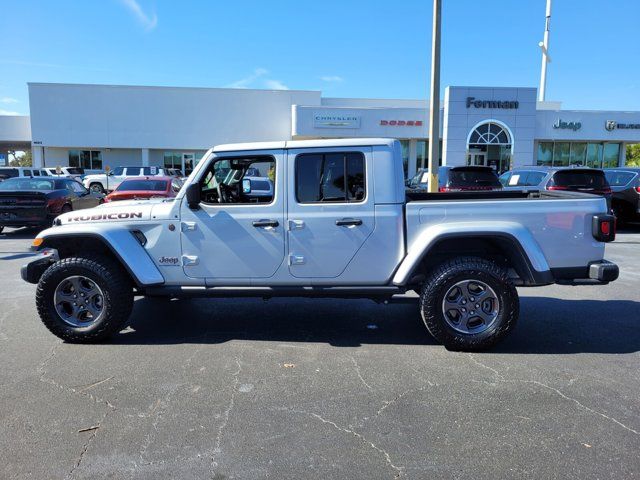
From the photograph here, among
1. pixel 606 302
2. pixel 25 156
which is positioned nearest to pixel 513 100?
pixel 606 302

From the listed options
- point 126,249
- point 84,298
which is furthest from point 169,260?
point 84,298

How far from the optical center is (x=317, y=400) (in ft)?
11.9

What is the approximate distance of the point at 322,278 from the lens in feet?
15.3

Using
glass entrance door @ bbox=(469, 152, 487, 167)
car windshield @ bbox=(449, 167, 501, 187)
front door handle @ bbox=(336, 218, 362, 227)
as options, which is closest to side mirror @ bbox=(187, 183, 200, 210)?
front door handle @ bbox=(336, 218, 362, 227)

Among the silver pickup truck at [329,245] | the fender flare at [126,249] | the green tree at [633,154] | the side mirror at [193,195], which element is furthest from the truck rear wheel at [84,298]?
the green tree at [633,154]

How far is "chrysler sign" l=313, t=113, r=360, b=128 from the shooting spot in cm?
3484

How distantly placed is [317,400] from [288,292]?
4.20 ft

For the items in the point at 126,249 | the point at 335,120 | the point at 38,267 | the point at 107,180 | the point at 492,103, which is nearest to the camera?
the point at 126,249

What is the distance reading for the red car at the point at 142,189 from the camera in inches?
517

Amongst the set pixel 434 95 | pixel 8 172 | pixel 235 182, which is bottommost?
pixel 235 182

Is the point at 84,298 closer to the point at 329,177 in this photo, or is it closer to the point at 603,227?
the point at 329,177

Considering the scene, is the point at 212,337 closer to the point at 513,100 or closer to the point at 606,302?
the point at 606,302

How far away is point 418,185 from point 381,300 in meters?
11.9

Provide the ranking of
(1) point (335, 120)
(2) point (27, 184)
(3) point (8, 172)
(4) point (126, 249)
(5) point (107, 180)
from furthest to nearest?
(1) point (335, 120) < (3) point (8, 172) < (5) point (107, 180) < (2) point (27, 184) < (4) point (126, 249)
